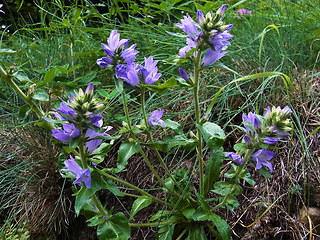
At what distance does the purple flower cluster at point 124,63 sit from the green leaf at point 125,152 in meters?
0.23

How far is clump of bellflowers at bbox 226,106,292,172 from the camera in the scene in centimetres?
102

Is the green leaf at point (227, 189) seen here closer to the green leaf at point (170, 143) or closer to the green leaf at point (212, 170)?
the green leaf at point (212, 170)

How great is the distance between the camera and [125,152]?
109cm

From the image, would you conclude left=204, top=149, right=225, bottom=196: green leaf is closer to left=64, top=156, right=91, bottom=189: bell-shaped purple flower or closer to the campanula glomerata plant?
the campanula glomerata plant

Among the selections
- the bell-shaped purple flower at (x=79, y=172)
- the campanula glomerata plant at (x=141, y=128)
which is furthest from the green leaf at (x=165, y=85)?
the bell-shaped purple flower at (x=79, y=172)

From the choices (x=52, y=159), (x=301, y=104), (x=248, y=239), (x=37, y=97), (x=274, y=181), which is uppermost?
(x=37, y=97)

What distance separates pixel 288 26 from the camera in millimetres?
2078

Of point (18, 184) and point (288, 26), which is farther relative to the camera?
point (288, 26)

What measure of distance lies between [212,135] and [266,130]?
0.19 metres

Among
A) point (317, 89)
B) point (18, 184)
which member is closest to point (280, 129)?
point (317, 89)

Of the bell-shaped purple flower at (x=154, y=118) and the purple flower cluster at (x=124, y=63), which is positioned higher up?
the purple flower cluster at (x=124, y=63)

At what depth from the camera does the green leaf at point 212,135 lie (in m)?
1.06

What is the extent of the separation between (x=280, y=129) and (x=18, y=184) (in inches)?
62.5

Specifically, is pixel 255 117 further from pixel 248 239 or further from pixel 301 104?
pixel 301 104
